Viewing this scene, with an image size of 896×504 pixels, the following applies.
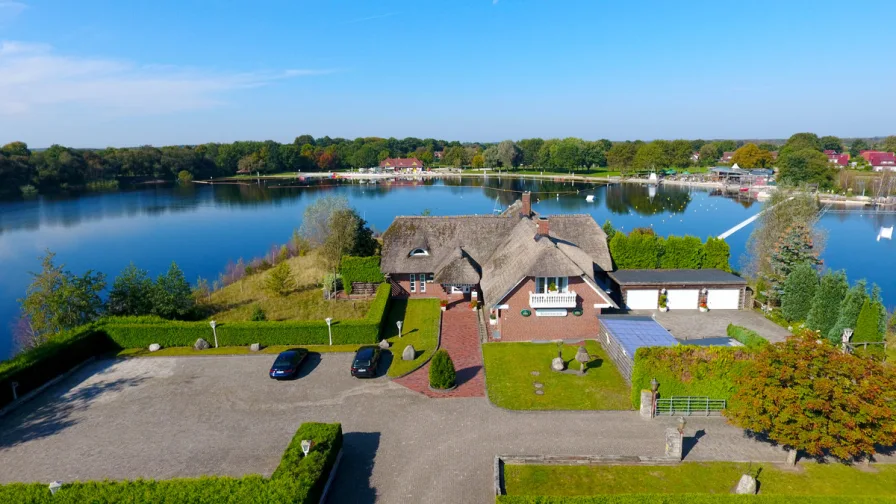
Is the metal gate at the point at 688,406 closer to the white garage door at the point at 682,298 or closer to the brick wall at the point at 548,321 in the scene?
the brick wall at the point at 548,321

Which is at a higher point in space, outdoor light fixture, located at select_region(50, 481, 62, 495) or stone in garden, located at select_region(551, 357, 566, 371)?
outdoor light fixture, located at select_region(50, 481, 62, 495)

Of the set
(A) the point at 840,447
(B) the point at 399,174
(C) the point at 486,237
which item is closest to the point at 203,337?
(C) the point at 486,237

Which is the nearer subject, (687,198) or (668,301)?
(668,301)

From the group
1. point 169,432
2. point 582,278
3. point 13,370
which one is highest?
point 582,278

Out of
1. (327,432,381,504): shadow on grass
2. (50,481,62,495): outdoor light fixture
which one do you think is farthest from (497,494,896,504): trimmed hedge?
(50,481,62,495): outdoor light fixture

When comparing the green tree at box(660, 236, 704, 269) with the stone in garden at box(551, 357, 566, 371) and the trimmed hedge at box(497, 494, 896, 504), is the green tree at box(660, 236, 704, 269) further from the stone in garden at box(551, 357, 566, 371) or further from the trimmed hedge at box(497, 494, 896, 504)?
the trimmed hedge at box(497, 494, 896, 504)

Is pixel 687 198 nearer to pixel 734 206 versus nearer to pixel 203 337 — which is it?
pixel 734 206
